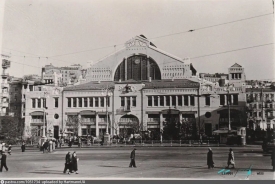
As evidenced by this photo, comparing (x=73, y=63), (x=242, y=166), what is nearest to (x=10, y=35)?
(x=73, y=63)

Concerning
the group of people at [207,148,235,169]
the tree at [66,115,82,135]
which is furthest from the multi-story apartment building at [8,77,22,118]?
the group of people at [207,148,235,169]

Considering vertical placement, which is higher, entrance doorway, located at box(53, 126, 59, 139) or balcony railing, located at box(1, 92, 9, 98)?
balcony railing, located at box(1, 92, 9, 98)

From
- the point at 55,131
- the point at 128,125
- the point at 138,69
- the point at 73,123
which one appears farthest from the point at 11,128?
the point at 138,69

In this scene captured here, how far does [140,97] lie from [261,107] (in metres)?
7.99

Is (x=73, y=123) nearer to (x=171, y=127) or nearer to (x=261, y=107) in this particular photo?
(x=171, y=127)

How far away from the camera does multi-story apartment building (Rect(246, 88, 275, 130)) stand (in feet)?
57.3

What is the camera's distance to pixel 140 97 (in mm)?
24344

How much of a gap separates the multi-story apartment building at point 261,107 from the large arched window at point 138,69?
19.5ft

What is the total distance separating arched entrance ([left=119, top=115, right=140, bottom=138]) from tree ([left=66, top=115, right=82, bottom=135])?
3.05m

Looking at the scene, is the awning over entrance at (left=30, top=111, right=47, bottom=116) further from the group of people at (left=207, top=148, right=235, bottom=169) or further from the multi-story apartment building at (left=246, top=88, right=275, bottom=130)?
the group of people at (left=207, top=148, right=235, bottom=169)

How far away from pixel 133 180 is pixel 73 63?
986 centimetres

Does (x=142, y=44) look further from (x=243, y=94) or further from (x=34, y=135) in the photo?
(x=34, y=135)

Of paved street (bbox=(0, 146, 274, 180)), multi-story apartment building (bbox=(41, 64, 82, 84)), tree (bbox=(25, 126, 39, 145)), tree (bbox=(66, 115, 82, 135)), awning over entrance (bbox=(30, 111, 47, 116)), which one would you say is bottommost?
paved street (bbox=(0, 146, 274, 180))

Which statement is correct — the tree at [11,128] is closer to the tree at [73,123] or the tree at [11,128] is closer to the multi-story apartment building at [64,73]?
the tree at [73,123]
